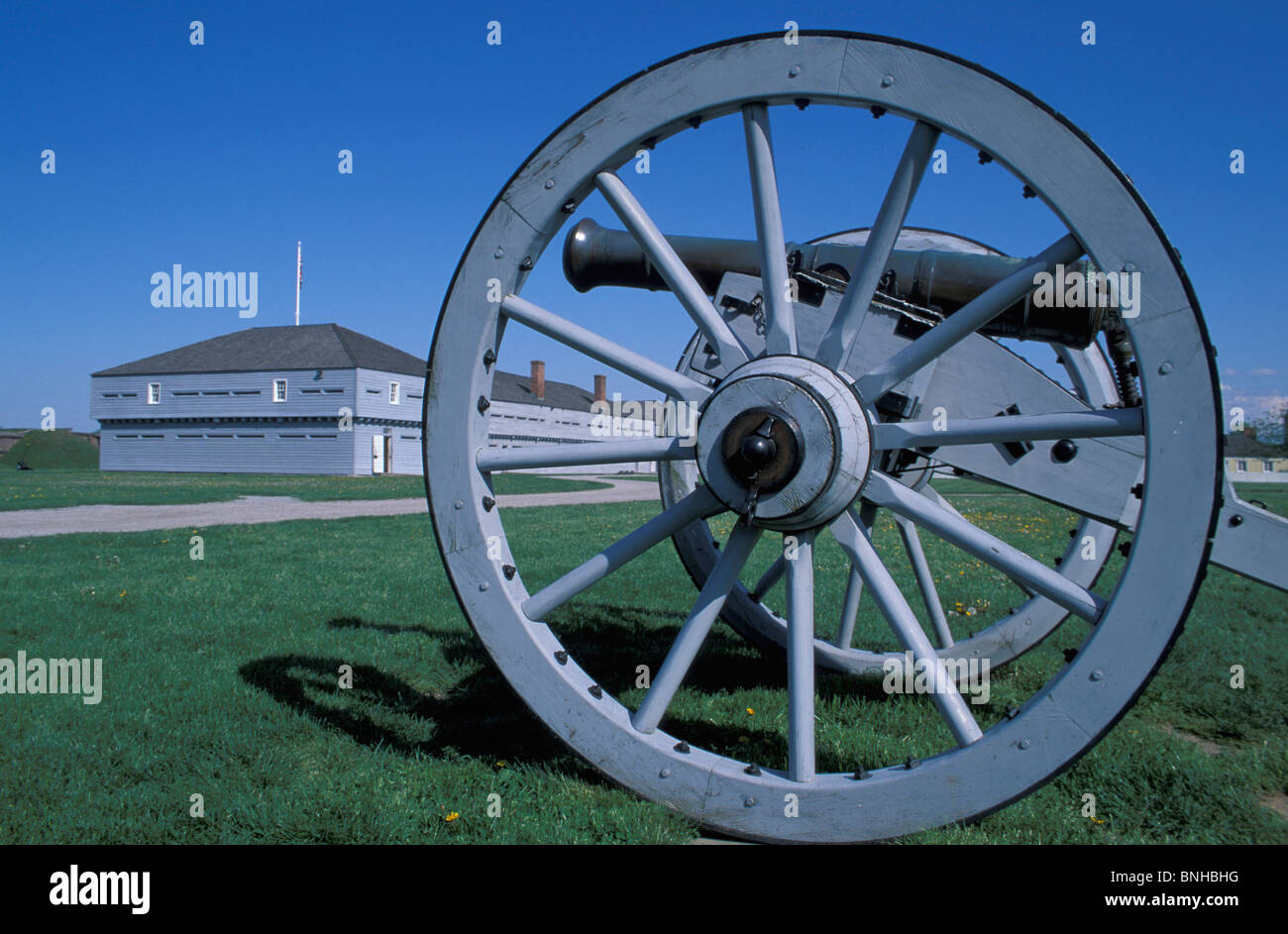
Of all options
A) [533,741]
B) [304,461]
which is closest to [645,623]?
[533,741]

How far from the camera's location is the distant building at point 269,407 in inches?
1729

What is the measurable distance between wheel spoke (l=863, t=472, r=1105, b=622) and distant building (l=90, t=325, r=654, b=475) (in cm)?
3907

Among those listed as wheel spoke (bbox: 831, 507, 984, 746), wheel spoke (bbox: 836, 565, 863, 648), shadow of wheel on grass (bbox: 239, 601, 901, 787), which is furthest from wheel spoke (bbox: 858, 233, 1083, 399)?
wheel spoke (bbox: 836, 565, 863, 648)

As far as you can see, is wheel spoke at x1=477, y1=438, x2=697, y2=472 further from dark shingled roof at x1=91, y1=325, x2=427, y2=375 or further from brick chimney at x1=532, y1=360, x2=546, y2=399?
brick chimney at x1=532, y1=360, x2=546, y2=399

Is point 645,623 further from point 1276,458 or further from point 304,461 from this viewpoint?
point 1276,458

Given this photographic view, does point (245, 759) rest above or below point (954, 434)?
below

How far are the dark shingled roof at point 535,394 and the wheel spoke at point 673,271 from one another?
1953 inches

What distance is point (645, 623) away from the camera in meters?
6.19

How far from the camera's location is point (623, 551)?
3.07 m

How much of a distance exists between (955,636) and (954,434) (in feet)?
12.4

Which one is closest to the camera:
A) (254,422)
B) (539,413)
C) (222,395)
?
(254,422)

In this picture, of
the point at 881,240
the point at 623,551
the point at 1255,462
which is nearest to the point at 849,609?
the point at 623,551

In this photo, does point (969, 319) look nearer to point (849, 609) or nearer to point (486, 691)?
point (849, 609)

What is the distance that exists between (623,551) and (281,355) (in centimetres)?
4778
